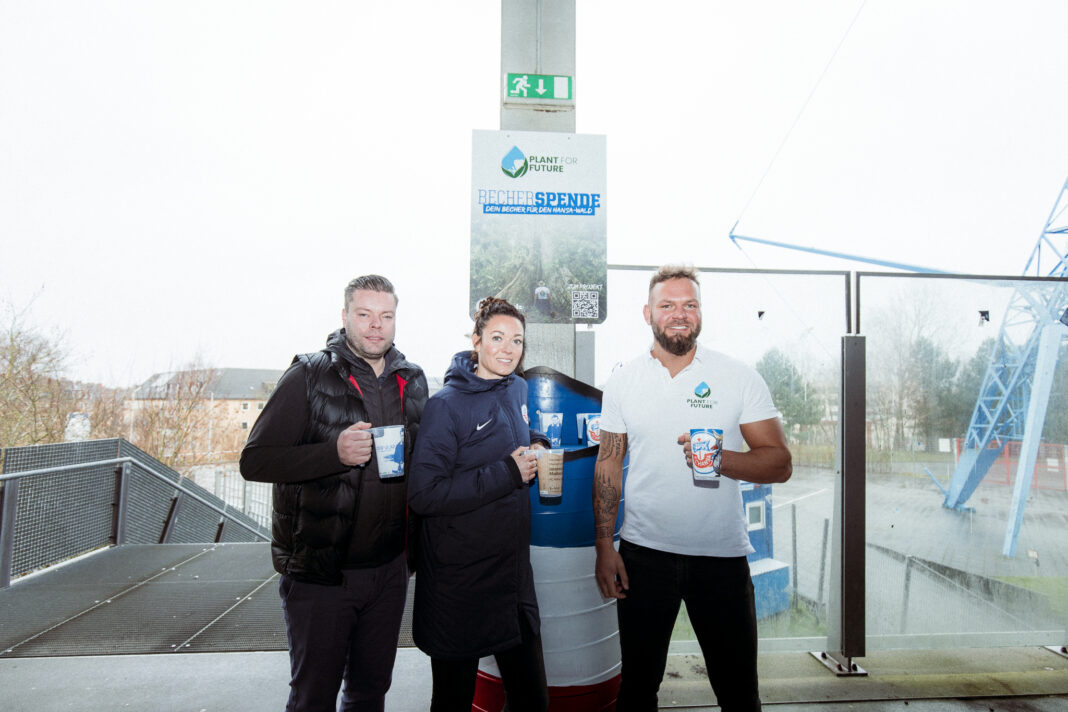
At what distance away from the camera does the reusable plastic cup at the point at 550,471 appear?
5.78 feet

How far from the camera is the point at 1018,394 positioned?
2994 millimetres

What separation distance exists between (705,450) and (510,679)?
957 mm

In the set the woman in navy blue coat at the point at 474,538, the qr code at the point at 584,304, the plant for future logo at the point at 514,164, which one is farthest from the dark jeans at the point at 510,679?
the plant for future logo at the point at 514,164

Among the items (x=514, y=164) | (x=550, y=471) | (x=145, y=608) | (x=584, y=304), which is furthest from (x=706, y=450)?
(x=145, y=608)

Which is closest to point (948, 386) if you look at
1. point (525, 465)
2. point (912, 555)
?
point (912, 555)

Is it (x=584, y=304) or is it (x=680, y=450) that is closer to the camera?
(x=680, y=450)

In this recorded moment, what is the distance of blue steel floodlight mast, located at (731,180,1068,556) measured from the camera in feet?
9.61

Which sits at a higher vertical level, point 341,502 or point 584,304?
point 584,304

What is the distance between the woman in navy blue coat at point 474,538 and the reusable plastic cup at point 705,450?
0.51m

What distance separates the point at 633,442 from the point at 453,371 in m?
0.69

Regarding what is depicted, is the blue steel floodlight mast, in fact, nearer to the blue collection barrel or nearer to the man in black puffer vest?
the blue collection barrel

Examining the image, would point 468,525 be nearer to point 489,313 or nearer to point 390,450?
point 390,450

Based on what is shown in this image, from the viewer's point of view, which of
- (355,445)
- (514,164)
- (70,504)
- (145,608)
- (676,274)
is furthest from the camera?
(70,504)

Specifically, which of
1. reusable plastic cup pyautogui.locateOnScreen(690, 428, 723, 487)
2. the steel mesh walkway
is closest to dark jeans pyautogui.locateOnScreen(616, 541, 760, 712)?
reusable plastic cup pyautogui.locateOnScreen(690, 428, 723, 487)
